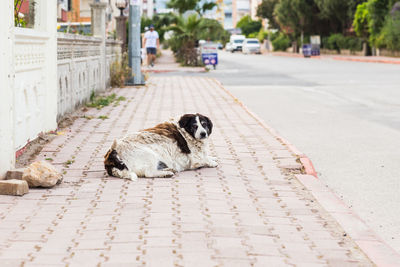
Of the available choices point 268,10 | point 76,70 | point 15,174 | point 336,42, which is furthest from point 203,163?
point 268,10

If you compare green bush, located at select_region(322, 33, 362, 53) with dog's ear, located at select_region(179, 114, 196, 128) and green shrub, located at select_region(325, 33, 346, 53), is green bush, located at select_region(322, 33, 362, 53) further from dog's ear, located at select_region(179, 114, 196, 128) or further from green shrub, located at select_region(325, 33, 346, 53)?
dog's ear, located at select_region(179, 114, 196, 128)

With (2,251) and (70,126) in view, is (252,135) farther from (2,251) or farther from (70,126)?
(2,251)

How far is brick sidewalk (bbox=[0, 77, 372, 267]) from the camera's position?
4.47 meters

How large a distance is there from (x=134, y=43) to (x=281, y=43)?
62.1 metres

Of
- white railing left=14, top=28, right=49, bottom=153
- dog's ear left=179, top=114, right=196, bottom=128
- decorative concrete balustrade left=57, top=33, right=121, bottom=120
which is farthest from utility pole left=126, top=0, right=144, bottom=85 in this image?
dog's ear left=179, top=114, right=196, bottom=128

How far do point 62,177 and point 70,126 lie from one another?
4485 millimetres

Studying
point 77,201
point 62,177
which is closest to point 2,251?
point 77,201

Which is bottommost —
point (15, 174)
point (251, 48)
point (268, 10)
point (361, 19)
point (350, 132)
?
point (251, 48)

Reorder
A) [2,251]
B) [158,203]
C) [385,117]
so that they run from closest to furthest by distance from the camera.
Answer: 1. [2,251]
2. [158,203]
3. [385,117]

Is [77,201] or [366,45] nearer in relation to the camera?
[77,201]

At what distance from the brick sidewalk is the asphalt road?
550 mm

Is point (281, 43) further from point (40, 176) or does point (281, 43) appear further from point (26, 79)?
point (40, 176)

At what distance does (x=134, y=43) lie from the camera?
2189 cm

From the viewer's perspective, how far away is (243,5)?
585ft
